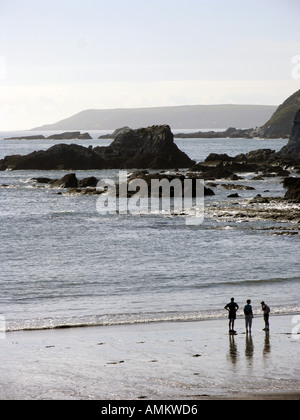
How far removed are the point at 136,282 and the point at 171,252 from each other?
10193 millimetres

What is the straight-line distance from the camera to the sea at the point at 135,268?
29.6 meters

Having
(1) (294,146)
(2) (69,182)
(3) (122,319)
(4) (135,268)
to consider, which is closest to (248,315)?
(3) (122,319)

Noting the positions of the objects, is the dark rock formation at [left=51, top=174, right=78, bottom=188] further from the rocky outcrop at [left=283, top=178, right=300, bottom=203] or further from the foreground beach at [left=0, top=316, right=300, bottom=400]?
the foreground beach at [left=0, top=316, right=300, bottom=400]

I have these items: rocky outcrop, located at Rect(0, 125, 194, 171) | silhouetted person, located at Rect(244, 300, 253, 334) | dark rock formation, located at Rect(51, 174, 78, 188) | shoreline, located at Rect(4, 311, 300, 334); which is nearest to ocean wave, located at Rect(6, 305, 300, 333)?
shoreline, located at Rect(4, 311, 300, 334)

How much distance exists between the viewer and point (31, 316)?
28.7 m

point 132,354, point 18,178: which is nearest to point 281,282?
point 132,354

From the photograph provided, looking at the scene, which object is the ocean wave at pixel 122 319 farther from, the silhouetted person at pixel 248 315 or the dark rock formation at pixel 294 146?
the dark rock formation at pixel 294 146

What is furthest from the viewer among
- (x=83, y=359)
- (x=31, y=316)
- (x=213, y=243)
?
(x=213, y=243)

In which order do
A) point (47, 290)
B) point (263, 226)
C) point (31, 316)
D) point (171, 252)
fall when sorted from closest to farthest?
point (31, 316)
point (47, 290)
point (171, 252)
point (263, 226)

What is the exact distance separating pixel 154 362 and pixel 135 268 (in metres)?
18.9

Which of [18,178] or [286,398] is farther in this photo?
[18,178]

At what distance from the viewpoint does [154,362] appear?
21562 millimetres
